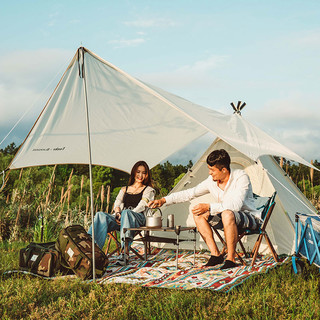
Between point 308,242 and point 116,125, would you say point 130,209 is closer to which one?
point 116,125

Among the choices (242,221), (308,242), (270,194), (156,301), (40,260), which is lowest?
(156,301)

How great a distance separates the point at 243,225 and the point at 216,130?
89 centimetres

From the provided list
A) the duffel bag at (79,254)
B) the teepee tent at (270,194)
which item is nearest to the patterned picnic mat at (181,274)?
the duffel bag at (79,254)

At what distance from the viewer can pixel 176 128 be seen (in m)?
5.28

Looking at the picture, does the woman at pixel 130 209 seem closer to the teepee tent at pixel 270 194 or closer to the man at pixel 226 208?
the man at pixel 226 208

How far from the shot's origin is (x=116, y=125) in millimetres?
5043

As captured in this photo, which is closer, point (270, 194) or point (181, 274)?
point (181, 274)

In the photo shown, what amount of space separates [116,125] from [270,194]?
205 cm

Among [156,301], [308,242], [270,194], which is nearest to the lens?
[156,301]

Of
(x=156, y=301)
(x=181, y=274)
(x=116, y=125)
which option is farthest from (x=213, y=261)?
(x=116, y=125)

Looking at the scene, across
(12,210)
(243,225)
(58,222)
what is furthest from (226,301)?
(12,210)

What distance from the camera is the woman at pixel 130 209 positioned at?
4.05 metres

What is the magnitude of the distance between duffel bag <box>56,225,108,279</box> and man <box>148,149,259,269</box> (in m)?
0.83

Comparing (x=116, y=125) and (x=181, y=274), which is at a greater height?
(x=116, y=125)
